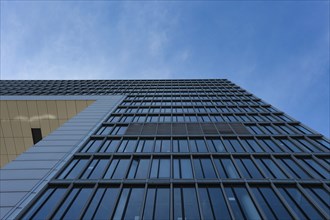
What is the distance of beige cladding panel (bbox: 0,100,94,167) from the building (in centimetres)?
603

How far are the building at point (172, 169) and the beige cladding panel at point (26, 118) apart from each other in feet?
19.8

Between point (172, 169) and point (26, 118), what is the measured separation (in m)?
22.4

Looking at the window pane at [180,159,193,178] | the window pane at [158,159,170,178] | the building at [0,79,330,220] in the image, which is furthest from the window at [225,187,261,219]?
the window pane at [158,159,170,178]

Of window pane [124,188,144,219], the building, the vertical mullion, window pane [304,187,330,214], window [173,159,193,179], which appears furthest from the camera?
window [173,159,193,179]

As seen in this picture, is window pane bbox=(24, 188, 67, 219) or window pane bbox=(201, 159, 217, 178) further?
window pane bbox=(201, 159, 217, 178)

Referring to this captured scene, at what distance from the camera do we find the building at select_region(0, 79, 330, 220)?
29.0ft

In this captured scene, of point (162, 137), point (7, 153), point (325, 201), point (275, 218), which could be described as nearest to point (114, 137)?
point (162, 137)

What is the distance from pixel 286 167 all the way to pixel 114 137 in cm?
1178

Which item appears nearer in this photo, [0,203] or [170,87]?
[0,203]

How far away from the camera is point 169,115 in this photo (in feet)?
70.1

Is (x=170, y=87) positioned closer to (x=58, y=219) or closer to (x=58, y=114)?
(x=58, y=114)

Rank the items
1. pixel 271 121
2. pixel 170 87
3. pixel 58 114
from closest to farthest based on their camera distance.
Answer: pixel 271 121 < pixel 58 114 < pixel 170 87

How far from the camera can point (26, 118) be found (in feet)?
83.6

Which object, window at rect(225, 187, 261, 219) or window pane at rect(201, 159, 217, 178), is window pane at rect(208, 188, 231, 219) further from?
window pane at rect(201, 159, 217, 178)
